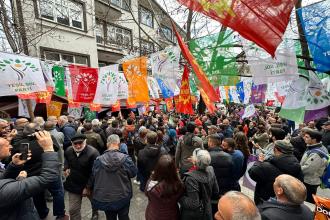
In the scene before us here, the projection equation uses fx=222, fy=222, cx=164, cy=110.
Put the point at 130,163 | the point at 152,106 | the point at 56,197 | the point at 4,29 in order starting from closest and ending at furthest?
the point at 130,163
the point at 56,197
the point at 4,29
the point at 152,106

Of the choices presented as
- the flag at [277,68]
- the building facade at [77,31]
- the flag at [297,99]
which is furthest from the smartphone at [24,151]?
the building facade at [77,31]

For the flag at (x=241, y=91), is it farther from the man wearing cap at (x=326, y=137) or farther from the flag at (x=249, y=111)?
the man wearing cap at (x=326, y=137)

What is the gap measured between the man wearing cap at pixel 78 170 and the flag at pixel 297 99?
12.5ft

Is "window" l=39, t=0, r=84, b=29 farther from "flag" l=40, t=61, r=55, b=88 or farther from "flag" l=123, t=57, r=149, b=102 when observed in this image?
"flag" l=123, t=57, r=149, b=102

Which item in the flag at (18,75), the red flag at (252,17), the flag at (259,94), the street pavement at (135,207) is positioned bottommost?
the street pavement at (135,207)

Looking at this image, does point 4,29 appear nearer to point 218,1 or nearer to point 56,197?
point 56,197

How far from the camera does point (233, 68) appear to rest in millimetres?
4871

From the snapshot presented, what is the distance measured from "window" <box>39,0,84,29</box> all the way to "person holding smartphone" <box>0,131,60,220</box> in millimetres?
12115

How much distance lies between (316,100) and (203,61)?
7.60 feet

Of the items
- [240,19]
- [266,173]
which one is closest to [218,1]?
[240,19]

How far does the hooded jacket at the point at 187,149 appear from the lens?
483 centimetres

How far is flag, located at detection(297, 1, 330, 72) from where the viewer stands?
331cm

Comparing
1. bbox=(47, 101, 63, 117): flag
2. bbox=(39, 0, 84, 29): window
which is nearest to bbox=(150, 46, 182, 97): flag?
bbox=(47, 101, 63, 117): flag

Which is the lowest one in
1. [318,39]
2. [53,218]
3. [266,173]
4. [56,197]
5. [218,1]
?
[53,218]
